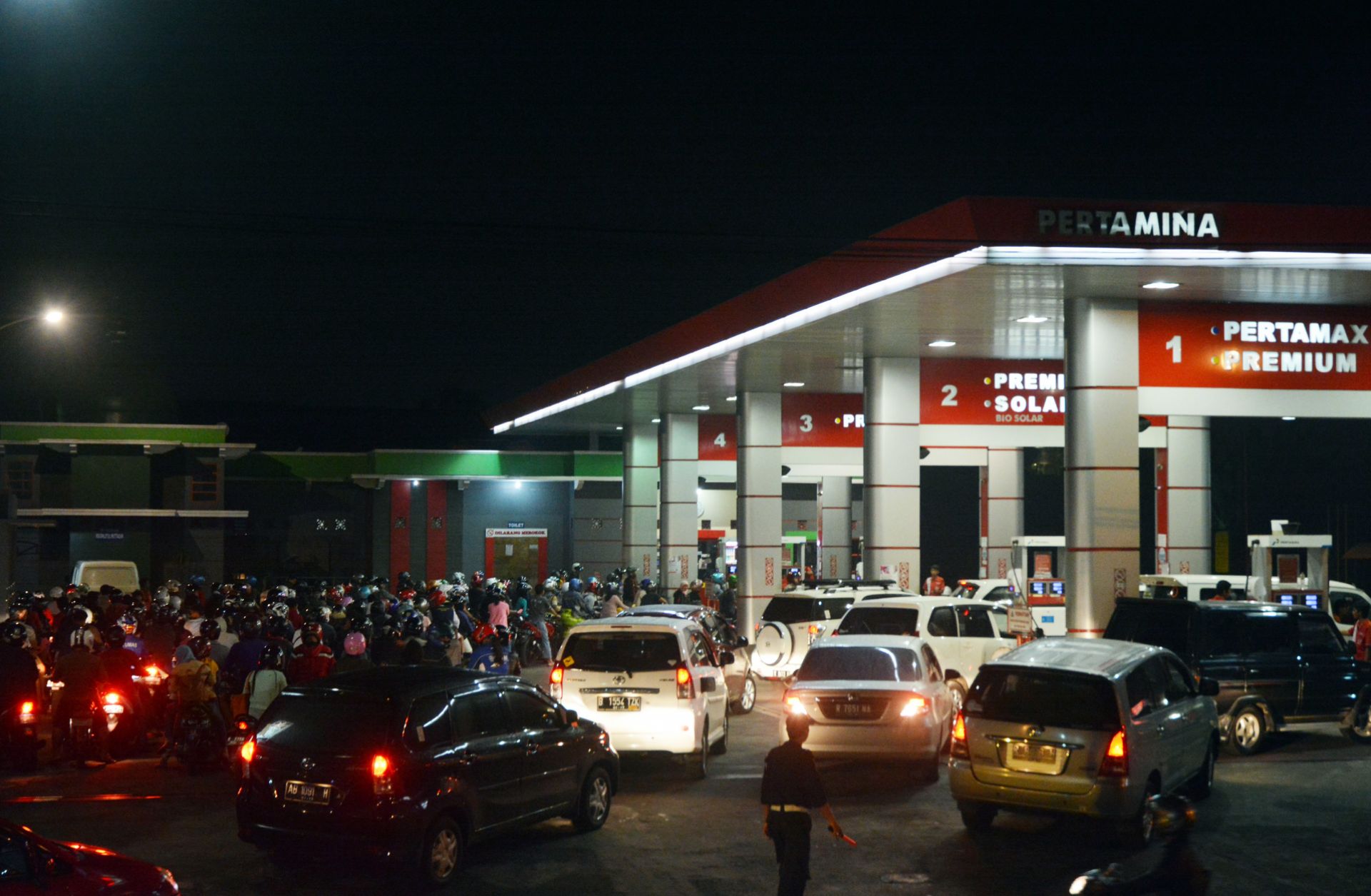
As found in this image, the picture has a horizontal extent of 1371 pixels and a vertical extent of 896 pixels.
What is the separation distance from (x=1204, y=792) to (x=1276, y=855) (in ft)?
7.73

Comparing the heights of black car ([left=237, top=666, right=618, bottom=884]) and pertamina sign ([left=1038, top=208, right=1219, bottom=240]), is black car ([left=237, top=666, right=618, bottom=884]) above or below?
below

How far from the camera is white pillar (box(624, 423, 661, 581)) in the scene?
4484 cm

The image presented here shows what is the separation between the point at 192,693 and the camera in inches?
563

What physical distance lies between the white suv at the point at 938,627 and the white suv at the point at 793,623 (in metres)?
2.45

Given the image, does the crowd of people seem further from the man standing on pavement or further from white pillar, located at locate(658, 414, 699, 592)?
white pillar, located at locate(658, 414, 699, 592)

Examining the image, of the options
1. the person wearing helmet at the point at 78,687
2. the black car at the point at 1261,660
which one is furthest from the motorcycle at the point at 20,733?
the black car at the point at 1261,660

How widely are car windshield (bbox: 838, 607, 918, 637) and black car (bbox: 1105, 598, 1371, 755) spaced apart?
319 cm

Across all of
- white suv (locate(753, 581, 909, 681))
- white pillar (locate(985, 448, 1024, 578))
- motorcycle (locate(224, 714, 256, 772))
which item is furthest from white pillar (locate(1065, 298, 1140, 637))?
white pillar (locate(985, 448, 1024, 578))

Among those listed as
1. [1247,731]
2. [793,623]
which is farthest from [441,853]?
[793,623]

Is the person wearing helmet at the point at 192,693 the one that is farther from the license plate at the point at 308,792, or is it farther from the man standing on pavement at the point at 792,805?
the man standing on pavement at the point at 792,805

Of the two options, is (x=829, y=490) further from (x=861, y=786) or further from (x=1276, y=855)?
(x=1276, y=855)

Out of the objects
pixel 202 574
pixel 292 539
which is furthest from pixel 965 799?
pixel 292 539

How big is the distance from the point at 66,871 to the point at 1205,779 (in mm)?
10088

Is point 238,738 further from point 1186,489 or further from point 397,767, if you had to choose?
point 1186,489
